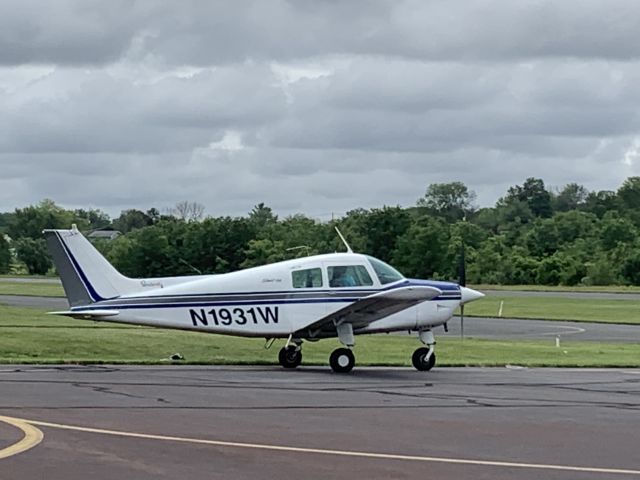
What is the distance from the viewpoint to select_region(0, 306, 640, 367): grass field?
2952 centimetres

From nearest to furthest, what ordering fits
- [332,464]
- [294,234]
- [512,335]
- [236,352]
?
[332,464], [236,352], [512,335], [294,234]

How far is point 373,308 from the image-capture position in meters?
25.6

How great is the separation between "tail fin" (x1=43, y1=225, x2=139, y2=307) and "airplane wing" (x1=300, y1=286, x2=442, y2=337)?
386cm

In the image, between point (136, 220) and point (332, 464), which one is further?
point (136, 220)

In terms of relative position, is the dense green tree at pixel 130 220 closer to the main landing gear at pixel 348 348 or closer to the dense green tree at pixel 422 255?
the dense green tree at pixel 422 255

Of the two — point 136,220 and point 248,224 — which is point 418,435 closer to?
point 248,224

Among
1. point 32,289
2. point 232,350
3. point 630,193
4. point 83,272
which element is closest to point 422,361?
point 83,272

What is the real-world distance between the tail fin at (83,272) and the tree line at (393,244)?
12242mm

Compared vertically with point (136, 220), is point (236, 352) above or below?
below

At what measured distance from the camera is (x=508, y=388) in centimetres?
2166

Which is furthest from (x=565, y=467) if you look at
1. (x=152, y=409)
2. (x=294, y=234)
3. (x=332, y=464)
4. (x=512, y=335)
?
(x=294, y=234)

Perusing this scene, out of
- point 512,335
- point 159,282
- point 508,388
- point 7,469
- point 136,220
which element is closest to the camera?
point 7,469

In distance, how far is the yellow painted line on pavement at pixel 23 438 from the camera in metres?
12.2

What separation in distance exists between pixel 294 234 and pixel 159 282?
164 ft
